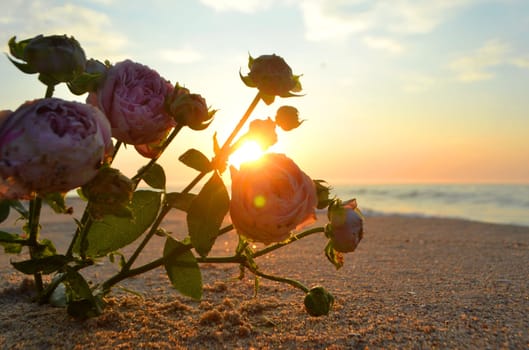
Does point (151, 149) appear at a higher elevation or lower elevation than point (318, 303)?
higher

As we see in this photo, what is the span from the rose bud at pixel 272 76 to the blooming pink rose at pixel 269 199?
0.21 meters

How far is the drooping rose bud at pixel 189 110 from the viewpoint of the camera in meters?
1.11

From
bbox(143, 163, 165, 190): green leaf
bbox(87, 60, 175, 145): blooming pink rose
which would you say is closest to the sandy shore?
bbox(143, 163, 165, 190): green leaf

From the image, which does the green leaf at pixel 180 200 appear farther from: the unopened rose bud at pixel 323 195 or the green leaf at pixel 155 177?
the unopened rose bud at pixel 323 195

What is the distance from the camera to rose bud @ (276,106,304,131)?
1.21 meters

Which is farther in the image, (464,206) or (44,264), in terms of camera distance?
(464,206)

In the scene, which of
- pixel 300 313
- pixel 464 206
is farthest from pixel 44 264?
pixel 464 206

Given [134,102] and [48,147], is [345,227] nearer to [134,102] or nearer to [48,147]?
[134,102]

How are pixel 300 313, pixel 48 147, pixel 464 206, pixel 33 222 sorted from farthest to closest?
pixel 464 206 < pixel 300 313 < pixel 33 222 < pixel 48 147

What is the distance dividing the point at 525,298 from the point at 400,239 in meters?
2.48

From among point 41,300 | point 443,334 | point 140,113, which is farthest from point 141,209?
point 443,334

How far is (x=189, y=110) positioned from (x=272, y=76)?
22 centimetres

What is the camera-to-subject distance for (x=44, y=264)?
3.96 feet

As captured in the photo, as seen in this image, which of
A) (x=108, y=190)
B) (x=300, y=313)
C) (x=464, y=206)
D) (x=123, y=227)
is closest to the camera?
(x=108, y=190)
